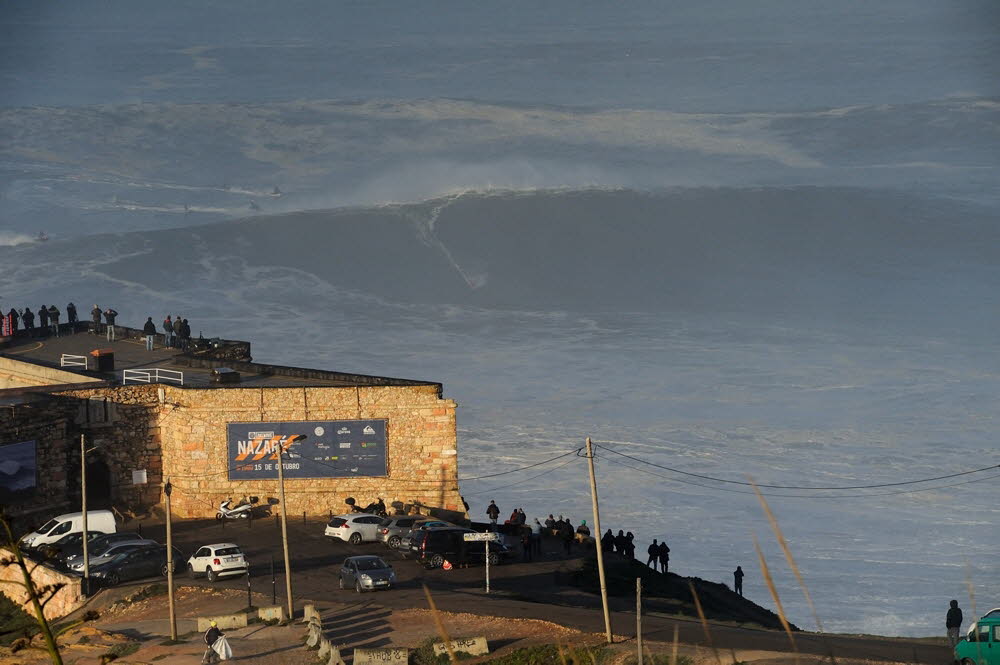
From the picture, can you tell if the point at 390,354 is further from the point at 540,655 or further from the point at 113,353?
the point at 540,655

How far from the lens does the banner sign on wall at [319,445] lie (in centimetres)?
4894

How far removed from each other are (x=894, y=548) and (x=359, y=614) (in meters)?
37.3

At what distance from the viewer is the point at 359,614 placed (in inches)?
1469

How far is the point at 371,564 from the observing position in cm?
4038

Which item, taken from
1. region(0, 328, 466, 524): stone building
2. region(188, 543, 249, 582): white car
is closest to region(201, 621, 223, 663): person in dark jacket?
region(188, 543, 249, 582): white car

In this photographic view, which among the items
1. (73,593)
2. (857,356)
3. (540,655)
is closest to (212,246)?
(857,356)

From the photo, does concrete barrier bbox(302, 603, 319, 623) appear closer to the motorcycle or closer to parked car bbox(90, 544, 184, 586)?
parked car bbox(90, 544, 184, 586)

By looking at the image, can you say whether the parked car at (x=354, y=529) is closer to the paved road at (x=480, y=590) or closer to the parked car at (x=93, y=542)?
the paved road at (x=480, y=590)

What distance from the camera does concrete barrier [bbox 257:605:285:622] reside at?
3675 centimetres

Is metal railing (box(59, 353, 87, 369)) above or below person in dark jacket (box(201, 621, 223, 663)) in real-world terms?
above

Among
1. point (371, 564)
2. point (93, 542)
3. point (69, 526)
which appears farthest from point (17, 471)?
point (371, 564)

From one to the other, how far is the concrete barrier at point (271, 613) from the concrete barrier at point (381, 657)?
5.45m

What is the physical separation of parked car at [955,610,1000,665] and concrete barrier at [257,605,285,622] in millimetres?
15468

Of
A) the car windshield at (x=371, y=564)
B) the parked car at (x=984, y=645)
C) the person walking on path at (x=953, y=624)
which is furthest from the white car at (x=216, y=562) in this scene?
the parked car at (x=984, y=645)
